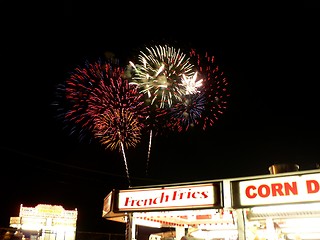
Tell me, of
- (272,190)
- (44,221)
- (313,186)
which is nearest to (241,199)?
(272,190)

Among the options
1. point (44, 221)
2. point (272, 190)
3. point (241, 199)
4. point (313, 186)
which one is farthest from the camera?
point (44, 221)

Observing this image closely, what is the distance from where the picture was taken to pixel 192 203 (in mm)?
9000

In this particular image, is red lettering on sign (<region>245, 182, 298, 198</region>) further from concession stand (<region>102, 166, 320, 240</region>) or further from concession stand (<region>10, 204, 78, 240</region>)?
concession stand (<region>10, 204, 78, 240</region>)

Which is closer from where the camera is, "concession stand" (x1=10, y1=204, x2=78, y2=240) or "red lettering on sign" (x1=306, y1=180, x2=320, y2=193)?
"red lettering on sign" (x1=306, y1=180, x2=320, y2=193)

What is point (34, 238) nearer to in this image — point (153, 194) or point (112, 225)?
point (153, 194)

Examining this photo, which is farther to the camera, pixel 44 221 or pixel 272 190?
pixel 44 221

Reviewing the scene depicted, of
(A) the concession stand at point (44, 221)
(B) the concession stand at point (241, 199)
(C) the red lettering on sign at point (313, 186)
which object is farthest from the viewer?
(A) the concession stand at point (44, 221)

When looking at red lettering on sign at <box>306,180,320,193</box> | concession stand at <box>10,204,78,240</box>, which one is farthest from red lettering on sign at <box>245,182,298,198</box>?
concession stand at <box>10,204,78,240</box>

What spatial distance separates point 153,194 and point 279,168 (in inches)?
132

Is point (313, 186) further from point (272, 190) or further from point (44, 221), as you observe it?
point (44, 221)

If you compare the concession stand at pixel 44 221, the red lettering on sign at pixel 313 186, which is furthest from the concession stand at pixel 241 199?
the concession stand at pixel 44 221

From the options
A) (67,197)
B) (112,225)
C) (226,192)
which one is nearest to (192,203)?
(226,192)

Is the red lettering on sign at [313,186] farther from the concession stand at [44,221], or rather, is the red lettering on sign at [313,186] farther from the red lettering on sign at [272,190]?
the concession stand at [44,221]

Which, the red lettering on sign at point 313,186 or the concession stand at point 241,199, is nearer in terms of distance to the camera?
the red lettering on sign at point 313,186
